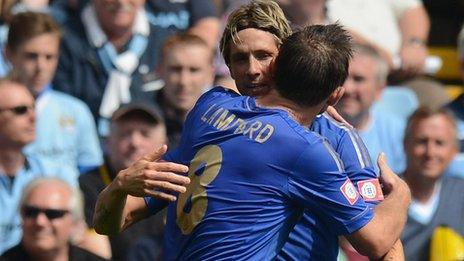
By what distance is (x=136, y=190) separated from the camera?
4.77 m

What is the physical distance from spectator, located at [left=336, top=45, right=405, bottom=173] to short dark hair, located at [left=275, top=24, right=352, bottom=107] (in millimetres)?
3776

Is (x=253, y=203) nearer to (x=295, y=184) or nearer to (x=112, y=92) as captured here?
(x=295, y=184)

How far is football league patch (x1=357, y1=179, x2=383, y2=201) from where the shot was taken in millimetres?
4879

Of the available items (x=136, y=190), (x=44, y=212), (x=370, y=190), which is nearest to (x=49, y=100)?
(x=44, y=212)

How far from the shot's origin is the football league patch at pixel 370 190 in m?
4.88

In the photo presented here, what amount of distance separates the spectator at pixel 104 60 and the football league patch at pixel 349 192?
4.18 metres

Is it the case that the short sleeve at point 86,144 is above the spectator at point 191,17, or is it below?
below

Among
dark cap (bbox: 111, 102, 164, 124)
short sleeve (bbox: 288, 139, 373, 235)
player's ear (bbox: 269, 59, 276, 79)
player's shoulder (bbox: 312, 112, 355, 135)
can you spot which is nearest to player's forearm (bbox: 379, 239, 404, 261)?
short sleeve (bbox: 288, 139, 373, 235)

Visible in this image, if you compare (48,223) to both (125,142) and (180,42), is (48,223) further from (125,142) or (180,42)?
(180,42)

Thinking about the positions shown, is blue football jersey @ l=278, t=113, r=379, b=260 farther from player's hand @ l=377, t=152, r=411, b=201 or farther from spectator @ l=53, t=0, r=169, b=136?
spectator @ l=53, t=0, r=169, b=136

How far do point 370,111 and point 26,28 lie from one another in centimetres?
220

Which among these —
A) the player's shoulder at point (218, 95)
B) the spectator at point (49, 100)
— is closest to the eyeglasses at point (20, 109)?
the spectator at point (49, 100)

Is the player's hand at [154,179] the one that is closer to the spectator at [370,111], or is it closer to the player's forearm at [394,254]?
the player's forearm at [394,254]

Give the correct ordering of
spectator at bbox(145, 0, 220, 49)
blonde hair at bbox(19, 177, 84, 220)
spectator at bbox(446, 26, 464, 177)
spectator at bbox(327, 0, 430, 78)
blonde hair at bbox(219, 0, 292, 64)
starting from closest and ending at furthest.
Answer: blonde hair at bbox(219, 0, 292, 64), blonde hair at bbox(19, 177, 84, 220), spectator at bbox(446, 26, 464, 177), spectator at bbox(145, 0, 220, 49), spectator at bbox(327, 0, 430, 78)
